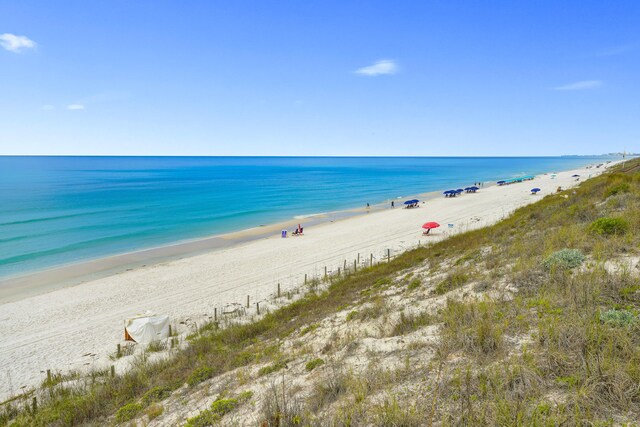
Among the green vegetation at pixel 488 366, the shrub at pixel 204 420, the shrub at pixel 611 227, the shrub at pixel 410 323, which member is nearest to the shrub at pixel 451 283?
the green vegetation at pixel 488 366

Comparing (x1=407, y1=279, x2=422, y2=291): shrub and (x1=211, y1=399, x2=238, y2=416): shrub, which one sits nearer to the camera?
(x1=211, y1=399, x2=238, y2=416): shrub

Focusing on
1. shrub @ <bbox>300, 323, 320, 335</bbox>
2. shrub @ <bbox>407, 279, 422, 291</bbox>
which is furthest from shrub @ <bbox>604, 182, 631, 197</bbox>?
shrub @ <bbox>300, 323, 320, 335</bbox>

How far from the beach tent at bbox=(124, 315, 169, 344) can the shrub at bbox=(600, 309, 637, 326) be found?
15.4m

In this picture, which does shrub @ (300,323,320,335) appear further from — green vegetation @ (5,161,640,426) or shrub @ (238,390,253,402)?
shrub @ (238,390,253,402)

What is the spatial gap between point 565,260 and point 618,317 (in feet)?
11.8

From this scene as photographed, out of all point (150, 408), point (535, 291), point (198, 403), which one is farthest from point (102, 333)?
point (535, 291)

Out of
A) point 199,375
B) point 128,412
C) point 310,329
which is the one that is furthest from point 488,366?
point 128,412

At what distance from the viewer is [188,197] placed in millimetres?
73250

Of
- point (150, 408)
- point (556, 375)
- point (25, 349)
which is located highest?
point (556, 375)

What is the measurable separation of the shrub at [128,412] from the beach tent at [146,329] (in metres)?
7.17

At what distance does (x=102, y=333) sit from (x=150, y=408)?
471 inches

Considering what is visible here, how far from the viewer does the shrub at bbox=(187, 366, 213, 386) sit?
27.8 ft

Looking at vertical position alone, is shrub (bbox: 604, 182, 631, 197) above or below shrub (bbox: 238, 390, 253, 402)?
above

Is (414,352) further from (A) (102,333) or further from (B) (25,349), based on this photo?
(B) (25,349)
